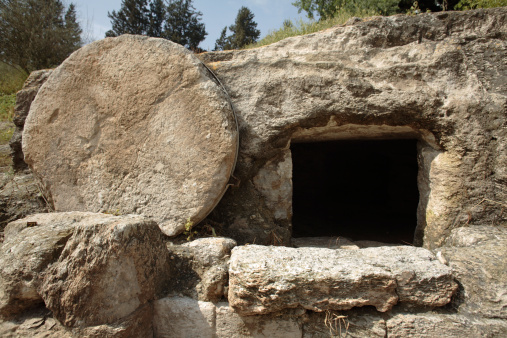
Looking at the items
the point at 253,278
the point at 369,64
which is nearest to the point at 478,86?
the point at 369,64

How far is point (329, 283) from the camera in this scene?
1.46m

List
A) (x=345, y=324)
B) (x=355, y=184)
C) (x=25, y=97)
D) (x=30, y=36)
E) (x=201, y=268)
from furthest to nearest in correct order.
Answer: (x=30, y=36) → (x=355, y=184) → (x=25, y=97) → (x=201, y=268) → (x=345, y=324)

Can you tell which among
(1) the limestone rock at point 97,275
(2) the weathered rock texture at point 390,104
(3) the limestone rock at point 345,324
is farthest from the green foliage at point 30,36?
(3) the limestone rock at point 345,324

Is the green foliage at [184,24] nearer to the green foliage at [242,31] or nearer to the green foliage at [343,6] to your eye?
the green foliage at [242,31]

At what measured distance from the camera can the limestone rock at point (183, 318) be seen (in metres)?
1.63

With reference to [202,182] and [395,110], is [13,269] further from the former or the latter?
[395,110]

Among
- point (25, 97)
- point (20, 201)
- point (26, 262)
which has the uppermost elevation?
point (25, 97)

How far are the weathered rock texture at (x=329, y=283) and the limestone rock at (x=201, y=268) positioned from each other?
5.6 inches

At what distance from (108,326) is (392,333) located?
129cm

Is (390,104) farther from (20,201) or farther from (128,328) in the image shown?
(20,201)

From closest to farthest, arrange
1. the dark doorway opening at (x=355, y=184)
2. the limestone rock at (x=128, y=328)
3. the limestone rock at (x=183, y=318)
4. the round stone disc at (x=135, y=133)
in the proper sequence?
the limestone rock at (x=128, y=328), the limestone rock at (x=183, y=318), the round stone disc at (x=135, y=133), the dark doorway opening at (x=355, y=184)

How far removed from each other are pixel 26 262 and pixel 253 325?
111 centimetres

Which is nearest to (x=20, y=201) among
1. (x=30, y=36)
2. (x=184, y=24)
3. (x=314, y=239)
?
(x=314, y=239)

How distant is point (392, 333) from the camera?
1492 mm
